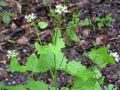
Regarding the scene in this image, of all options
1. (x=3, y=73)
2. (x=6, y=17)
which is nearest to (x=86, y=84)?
(x=3, y=73)

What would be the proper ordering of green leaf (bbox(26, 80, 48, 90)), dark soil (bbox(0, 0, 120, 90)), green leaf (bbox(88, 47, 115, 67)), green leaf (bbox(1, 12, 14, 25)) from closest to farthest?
green leaf (bbox(88, 47, 115, 67)) → green leaf (bbox(26, 80, 48, 90)) → dark soil (bbox(0, 0, 120, 90)) → green leaf (bbox(1, 12, 14, 25))

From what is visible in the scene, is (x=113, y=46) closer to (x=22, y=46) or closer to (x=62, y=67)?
(x=22, y=46)

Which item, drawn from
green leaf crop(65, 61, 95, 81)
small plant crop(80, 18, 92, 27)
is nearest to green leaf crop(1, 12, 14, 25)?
small plant crop(80, 18, 92, 27)

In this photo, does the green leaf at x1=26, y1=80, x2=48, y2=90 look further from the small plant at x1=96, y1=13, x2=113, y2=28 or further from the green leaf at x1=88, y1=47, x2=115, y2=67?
the small plant at x1=96, y1=13, x2=113, y2=28

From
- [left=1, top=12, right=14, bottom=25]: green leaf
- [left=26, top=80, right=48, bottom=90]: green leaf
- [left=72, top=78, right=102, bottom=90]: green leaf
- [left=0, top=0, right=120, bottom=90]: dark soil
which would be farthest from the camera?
[left=1, top=12, right=14, bottom=25]: green leaf

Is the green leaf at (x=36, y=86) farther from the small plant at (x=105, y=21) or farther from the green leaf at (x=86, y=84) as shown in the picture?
the small plant at (x=105, y=21)

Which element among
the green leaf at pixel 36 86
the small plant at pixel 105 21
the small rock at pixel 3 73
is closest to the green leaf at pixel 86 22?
the small plant at pixel 105 21

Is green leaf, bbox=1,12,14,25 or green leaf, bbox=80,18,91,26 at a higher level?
green leaf, bbox=1,12,14,25

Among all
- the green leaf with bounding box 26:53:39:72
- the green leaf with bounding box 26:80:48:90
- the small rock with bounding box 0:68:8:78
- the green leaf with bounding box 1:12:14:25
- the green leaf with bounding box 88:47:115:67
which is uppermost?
the green leaf with bounding box 88:47:115:67

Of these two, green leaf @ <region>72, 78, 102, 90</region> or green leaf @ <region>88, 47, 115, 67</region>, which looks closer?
green leaf @ <region>88, 47, 115, 67</region>
